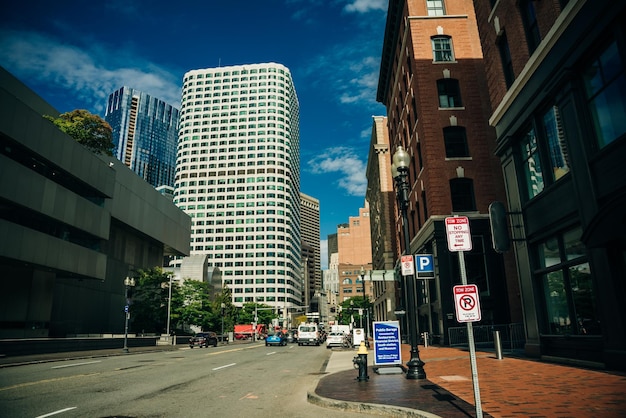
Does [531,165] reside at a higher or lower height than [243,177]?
lower

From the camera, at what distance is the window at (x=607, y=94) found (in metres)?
10.5

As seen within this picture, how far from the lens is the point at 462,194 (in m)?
28.5

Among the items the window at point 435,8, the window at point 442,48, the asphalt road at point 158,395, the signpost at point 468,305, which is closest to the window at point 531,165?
the signpost at point 468,305

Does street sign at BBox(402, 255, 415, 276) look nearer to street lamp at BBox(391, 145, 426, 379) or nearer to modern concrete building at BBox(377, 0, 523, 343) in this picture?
street lamp at BBox(391, 145, 426, 379)

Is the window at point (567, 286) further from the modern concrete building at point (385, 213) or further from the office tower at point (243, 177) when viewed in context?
the office tower at point (243, 177)

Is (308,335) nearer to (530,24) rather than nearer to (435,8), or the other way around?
(435,8)

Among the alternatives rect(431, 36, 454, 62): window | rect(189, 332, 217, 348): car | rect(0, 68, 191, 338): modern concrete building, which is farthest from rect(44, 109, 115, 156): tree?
rect(431, 36, 454, 62): window

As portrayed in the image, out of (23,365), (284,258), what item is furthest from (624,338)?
(284,258)

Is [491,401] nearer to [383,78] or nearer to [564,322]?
[564,322]

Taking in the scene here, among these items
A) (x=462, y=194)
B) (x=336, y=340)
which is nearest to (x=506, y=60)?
(x=462, y=194)

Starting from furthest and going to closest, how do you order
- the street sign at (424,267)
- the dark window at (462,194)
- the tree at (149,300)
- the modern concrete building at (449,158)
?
the tree at (149,300), the dark window at (462,194), the modern concrete building at (449,158), the street sign at (424,267)

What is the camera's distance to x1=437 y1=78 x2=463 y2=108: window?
29734 mm

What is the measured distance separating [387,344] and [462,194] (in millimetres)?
17460

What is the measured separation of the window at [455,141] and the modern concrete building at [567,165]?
10917 mm
